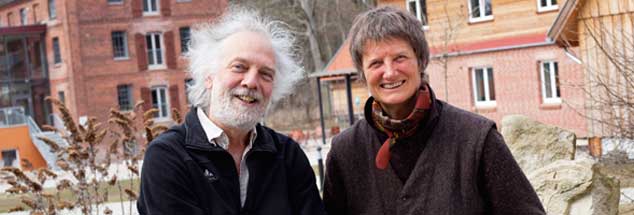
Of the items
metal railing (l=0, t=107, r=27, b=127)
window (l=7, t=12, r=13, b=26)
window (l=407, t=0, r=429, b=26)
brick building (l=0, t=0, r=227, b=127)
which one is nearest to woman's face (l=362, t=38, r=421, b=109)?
window (l=407, t=0, r=429, b=26)

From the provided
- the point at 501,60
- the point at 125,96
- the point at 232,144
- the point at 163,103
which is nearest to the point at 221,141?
the point at 232,144

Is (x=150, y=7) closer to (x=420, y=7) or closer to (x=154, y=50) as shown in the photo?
(x=154, y=50)

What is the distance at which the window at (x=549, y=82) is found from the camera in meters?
24.6

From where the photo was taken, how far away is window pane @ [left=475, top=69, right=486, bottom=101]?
27.5 m

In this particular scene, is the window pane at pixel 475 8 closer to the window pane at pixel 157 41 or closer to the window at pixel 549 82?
the window at pixel 549 82

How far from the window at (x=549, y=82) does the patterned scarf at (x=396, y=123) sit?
70.5ft

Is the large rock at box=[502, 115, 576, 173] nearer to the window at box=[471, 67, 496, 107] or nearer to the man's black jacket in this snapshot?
the man's black jacket

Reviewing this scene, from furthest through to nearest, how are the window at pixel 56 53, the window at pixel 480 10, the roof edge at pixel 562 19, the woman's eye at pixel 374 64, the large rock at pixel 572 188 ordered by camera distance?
the window at pixel 56 53, the window at pixel 480 10, the roof edge at pixel 562 19, the large rock at pixel 572 188, the woman's eye at pixel 374 64

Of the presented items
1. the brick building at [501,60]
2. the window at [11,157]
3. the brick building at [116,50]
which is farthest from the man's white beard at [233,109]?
the window at [11,157]

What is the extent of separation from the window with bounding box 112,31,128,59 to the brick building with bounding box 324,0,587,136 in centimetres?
1987

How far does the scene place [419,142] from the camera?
376cm

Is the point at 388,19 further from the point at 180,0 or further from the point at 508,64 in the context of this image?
the point at 180,0

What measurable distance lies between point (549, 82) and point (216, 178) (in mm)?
22509

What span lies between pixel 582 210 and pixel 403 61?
225 inches
